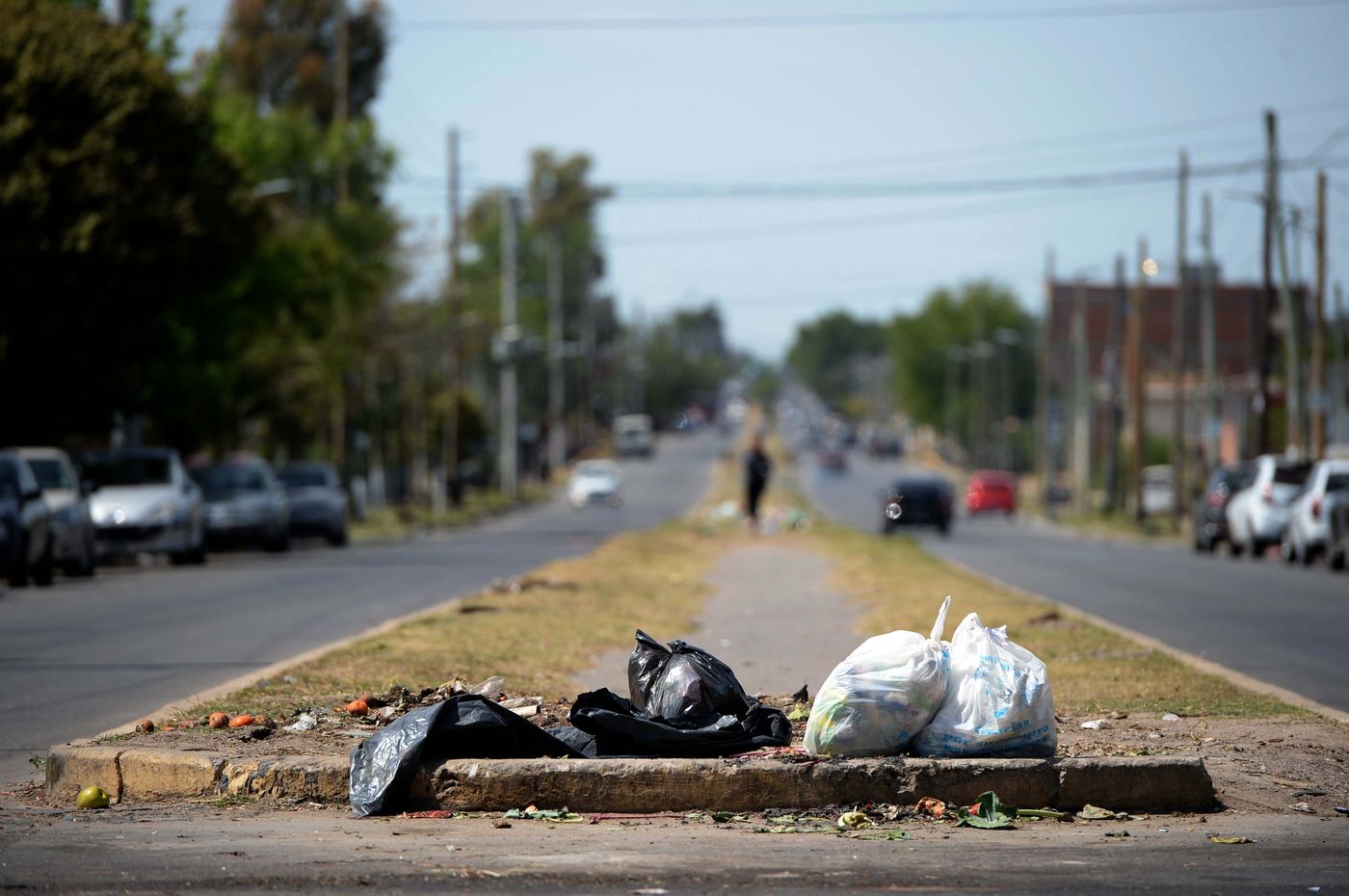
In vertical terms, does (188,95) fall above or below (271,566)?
above

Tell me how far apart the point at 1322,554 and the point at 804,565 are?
10386 mm

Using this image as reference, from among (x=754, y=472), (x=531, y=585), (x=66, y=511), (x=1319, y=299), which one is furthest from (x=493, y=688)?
(x=1319, y=299)

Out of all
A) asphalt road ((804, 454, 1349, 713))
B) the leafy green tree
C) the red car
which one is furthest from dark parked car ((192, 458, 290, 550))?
the leafy green tree

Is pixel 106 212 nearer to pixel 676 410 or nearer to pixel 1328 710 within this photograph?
pixel 1328 710

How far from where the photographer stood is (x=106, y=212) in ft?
100

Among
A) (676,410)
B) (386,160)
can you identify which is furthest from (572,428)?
(386,160)

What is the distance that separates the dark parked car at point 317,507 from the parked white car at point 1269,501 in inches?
751

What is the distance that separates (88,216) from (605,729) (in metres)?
24.0

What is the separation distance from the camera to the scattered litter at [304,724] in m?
9.64

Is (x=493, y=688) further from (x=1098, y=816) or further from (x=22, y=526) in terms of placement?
(x=22, y=526)

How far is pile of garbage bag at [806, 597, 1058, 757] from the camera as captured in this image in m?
8.18

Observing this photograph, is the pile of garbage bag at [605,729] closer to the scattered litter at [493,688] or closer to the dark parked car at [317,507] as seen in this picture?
the scattered litter at [493,688]

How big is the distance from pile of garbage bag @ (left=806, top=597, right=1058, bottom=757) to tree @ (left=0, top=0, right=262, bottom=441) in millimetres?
23797

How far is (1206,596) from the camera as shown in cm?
2319
